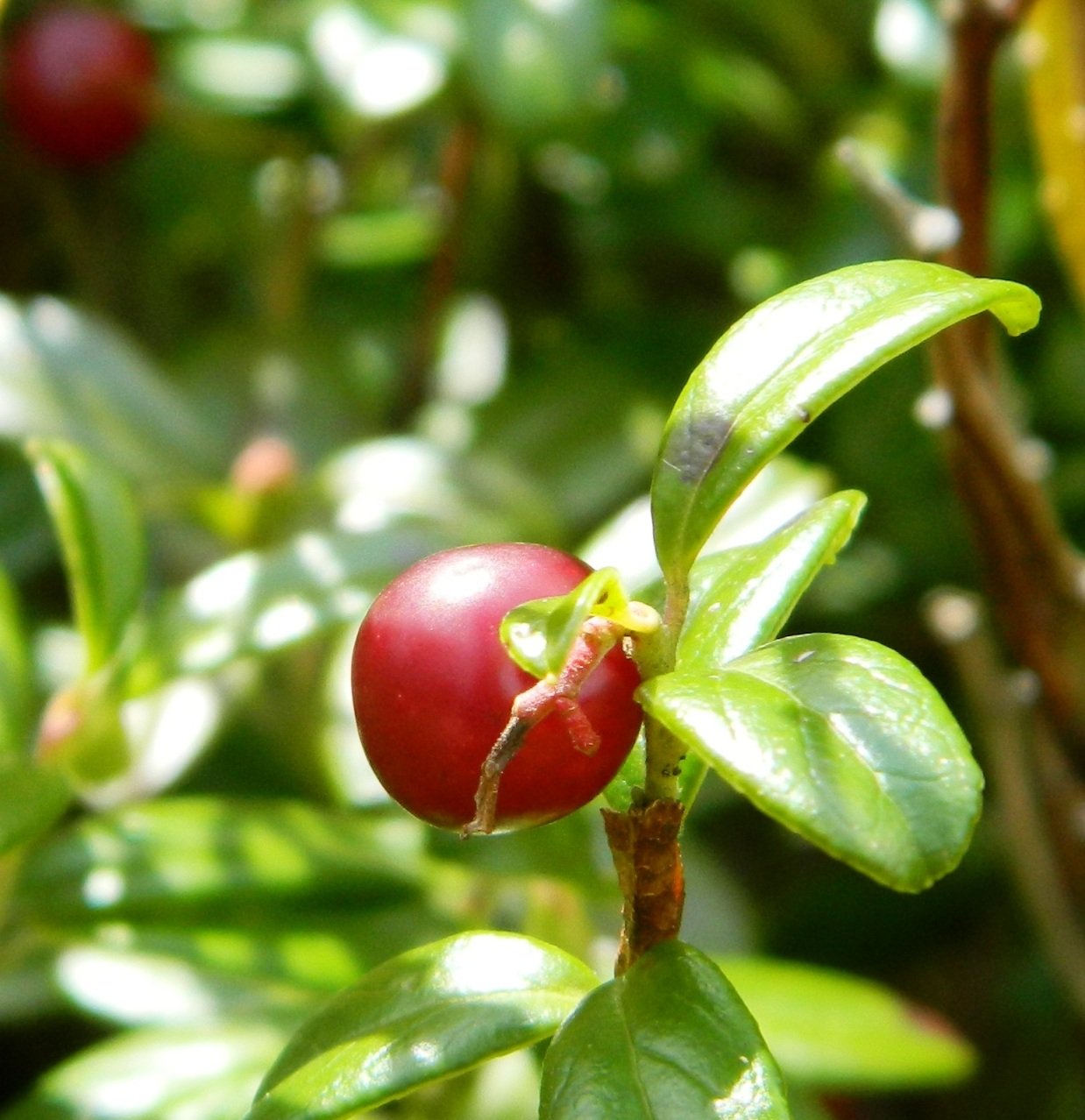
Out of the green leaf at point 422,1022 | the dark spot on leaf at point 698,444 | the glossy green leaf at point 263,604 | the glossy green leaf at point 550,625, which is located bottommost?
the glossy green leaf at point 263,604

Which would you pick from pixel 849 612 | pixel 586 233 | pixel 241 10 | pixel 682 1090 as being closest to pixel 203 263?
pixel 241 10

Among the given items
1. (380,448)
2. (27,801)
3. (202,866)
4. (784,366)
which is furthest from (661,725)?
(380,448)

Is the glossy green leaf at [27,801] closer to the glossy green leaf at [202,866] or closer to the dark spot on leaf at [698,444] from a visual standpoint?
the glossy green leaf at [202,866]

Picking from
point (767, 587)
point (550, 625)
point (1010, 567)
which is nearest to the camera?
point (550, 625)

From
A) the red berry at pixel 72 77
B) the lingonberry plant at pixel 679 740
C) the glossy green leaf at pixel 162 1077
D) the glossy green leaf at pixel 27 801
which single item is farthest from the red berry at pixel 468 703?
the red berry at pixel 72 77

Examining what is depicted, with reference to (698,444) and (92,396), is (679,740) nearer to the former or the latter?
(698,444)

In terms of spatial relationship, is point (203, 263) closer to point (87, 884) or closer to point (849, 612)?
point (849, 612)

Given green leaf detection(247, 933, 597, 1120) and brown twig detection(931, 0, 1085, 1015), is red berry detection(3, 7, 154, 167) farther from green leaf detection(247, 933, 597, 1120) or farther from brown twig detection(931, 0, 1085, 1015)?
green leaf detection(247, 933, 597, 1120)
